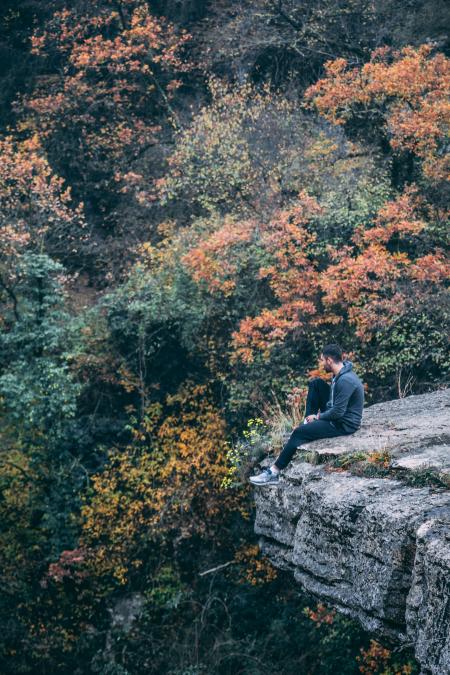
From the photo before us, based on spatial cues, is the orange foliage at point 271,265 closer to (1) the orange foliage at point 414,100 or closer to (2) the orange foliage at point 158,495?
(2) the orange foliage at point 158,495

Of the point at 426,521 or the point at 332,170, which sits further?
the point at 332,170

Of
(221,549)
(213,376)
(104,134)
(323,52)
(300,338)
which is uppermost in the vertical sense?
(323,52)

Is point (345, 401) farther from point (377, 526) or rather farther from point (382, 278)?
point (382, 278)

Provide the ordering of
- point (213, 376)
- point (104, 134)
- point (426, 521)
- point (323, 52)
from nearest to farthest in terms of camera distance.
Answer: point (426, 521)
point (213, 376)
point (323, 52)
point (104, 134)

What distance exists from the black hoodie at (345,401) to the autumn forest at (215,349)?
11.1 feet

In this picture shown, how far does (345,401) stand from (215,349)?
8998 millimetres

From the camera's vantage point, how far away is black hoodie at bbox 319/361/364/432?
757cm

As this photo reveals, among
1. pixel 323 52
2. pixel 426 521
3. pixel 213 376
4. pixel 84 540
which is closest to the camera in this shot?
pixel 426 521

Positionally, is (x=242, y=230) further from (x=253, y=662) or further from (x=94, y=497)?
(x=253, y=662)

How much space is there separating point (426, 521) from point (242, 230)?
11.1 meters

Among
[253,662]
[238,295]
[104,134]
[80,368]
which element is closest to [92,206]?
[104,134]

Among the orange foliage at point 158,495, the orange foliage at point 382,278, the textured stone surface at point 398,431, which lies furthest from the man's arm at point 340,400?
the orange foliage at point 158,495

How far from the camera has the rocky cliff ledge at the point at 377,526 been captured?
5.23 m

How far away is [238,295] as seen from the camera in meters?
16.0
